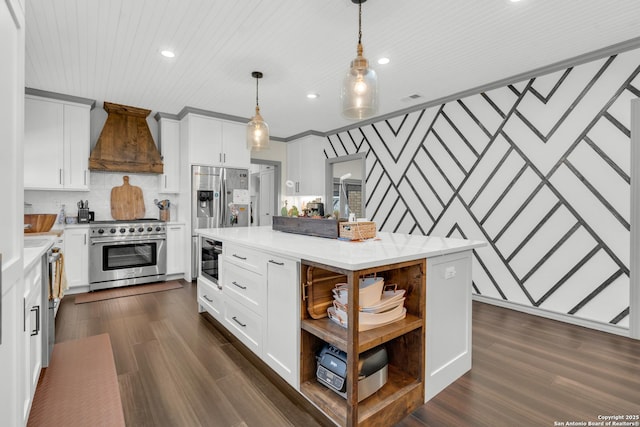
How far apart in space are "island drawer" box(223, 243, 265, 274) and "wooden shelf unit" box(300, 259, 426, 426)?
0.47 m

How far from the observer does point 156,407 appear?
5.84 feet

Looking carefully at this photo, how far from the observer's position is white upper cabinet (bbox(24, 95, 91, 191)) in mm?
3834

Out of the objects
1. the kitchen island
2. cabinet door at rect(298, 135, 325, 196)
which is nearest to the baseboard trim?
the kitchen island

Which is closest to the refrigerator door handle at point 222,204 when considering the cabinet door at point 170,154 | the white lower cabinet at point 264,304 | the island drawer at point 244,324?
the cabinet door at point 170,154

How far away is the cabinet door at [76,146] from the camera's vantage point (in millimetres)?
4078

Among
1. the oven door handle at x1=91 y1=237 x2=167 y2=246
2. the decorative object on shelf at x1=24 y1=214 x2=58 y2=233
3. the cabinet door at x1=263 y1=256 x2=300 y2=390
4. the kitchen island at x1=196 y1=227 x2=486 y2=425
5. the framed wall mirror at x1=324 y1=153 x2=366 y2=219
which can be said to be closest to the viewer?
Result: the kitchen island at x1=196 y1=227 x2=486 y2=425

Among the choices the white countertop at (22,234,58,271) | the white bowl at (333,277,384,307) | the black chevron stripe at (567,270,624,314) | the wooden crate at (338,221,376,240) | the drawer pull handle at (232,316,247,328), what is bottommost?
the drawer pull handle at (232,316,247,328)

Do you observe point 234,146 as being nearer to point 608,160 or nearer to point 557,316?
point 608,160

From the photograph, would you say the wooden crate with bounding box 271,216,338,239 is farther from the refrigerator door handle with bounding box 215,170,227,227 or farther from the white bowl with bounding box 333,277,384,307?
the refrigerator door handle with bounding box 215,170,227,227

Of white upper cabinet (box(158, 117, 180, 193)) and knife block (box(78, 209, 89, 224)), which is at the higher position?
white upper cabinet (box(158, 117, 180, 193))

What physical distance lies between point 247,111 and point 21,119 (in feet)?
12.5

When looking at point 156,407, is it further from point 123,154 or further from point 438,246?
point 123,154

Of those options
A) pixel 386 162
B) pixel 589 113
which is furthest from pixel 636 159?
pixel 386 162

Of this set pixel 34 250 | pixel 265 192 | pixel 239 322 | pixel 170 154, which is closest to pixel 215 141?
pixel 170 154
